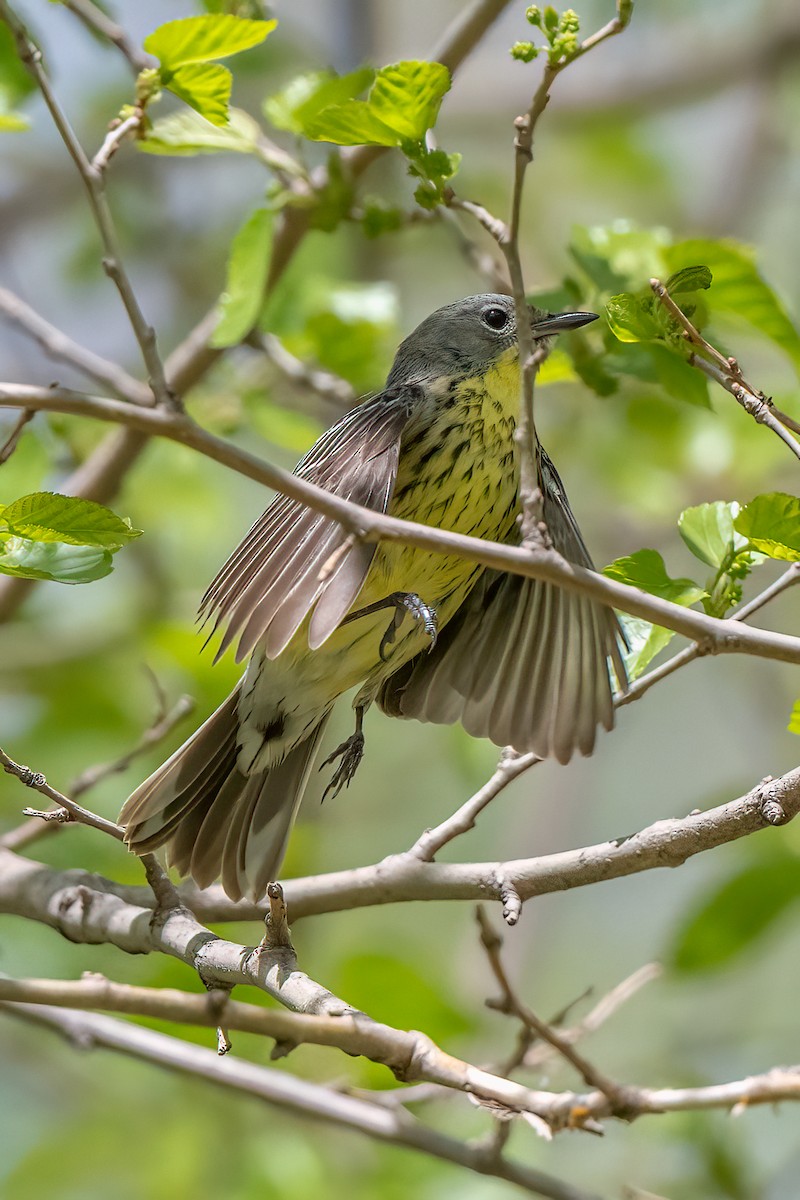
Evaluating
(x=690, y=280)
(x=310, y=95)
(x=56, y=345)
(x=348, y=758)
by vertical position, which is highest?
(x=310, y=95)

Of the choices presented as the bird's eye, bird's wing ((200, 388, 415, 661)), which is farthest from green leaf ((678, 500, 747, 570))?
the bird's eye

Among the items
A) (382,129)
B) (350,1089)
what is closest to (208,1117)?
(350,1089)

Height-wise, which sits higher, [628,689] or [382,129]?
[382,129]

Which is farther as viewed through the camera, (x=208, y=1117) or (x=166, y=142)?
(x=208, y=1117)

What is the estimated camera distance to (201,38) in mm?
2902

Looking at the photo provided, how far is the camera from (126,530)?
2611 millimetres

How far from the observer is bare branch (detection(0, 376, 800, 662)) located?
215 centimetres

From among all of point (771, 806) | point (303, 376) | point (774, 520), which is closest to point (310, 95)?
point (303, 376)

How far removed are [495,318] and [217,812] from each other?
1939 millimetres

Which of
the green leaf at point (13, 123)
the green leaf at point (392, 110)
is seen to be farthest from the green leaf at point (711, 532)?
the green leaf at point (13, 123)

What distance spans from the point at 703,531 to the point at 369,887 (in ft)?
4.00

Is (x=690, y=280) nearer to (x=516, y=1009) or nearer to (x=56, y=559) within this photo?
(x=56, y=559)

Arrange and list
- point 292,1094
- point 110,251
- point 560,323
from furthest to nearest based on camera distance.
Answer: point 560,323 → point 292,1094 → point 110,251

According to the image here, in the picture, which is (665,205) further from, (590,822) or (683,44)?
(590,822)
